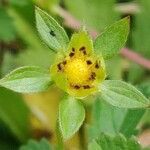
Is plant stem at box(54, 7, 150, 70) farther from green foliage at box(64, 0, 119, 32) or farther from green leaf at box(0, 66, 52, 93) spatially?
green leaf at box(0, 66, 52, 93)

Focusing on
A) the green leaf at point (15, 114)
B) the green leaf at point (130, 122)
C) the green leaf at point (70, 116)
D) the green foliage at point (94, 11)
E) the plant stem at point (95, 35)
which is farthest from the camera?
the green foliage at point (94, 11)

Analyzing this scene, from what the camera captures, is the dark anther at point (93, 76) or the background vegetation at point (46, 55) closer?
the dark anther at point (93, 76)

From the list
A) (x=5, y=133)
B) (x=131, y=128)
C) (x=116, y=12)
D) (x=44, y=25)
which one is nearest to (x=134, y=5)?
(x=116, y=12)

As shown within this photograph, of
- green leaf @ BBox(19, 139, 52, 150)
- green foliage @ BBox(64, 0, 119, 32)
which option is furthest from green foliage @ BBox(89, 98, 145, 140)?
green foliage @ BBox(64, 0, 119, 32)

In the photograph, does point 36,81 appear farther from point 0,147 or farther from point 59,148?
point 0,147

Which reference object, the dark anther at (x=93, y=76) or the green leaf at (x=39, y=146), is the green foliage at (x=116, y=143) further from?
the green leaf at (x=39, y=146)

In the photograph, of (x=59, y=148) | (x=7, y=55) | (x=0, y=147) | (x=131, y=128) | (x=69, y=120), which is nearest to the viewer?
(x=69, y=120)

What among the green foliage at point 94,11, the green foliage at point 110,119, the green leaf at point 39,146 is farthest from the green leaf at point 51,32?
the green foliage at point 94,11
